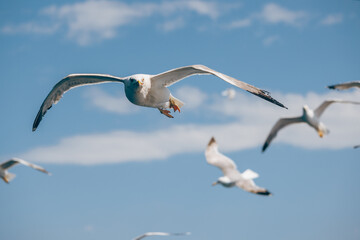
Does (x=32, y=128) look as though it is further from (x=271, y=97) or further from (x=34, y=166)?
(x=271, y=97)

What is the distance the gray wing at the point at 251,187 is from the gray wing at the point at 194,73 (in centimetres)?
271

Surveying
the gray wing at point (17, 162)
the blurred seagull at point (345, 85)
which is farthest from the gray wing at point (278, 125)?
the gray wing at point (17, 162)

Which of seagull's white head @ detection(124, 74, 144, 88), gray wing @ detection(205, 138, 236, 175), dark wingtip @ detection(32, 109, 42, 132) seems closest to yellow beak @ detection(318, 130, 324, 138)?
gray wing @ detection(205, 138, 236, 175)

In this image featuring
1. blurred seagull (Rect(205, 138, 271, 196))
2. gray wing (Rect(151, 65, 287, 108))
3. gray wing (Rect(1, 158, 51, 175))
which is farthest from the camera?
gray wing (Rect(151, 65, 287, 108))

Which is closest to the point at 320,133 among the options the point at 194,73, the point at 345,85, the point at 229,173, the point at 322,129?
the point at 322,129

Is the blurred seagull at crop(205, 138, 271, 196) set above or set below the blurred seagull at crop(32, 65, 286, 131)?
below

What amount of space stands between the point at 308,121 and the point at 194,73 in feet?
14.7

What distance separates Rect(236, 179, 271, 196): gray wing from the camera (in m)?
10.2

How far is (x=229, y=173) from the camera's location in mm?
11875

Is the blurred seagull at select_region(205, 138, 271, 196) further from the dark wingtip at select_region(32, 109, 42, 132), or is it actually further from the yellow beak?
the dark wingtip at select_region(32, 109, 42, 132)

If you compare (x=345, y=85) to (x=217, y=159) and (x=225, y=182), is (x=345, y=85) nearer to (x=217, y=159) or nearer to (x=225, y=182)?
(x=217, y=159)

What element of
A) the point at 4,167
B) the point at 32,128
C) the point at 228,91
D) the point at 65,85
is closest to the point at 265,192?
the point at 4,167

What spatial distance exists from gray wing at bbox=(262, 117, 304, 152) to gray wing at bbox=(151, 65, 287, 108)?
1.36ft

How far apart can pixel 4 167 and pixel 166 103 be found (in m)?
5.78
